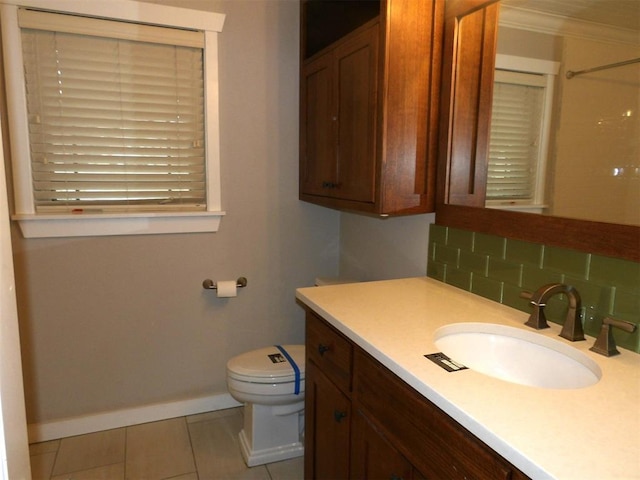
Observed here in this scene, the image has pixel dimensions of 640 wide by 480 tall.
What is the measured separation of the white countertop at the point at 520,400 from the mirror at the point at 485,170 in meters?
0.26

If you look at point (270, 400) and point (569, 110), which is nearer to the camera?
point (569, 110)

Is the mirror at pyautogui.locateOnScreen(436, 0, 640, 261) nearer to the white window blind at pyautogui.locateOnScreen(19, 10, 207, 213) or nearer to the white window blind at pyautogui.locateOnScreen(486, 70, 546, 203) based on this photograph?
the white window blind at pyautogui.locateOnScreen(486, 70, 546, 203)

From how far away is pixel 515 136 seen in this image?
1.50m

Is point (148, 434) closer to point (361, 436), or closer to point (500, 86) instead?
point (361, 436)

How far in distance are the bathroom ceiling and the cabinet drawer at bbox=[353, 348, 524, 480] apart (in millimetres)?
1058

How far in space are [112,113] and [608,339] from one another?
218 cm

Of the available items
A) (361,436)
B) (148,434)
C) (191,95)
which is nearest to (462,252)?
(361,436)

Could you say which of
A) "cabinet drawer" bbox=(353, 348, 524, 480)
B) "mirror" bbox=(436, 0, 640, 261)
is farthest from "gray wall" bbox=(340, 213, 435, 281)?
"cabinet drawer" bbox=(353, 348, 524, 480)

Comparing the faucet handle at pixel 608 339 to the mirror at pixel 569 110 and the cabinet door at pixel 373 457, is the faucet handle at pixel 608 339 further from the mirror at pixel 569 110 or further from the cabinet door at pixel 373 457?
the cabinet door at pixel 373 457

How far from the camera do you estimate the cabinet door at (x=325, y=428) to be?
1441mm

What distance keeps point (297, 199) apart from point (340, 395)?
135cm

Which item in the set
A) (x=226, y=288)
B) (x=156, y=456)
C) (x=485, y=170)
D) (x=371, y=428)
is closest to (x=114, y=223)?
(x=226, y=288)

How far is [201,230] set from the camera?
2377 millimetres

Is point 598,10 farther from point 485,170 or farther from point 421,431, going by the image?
point 421,431
